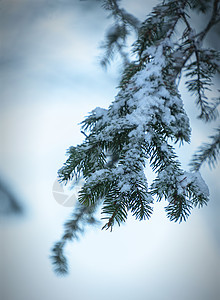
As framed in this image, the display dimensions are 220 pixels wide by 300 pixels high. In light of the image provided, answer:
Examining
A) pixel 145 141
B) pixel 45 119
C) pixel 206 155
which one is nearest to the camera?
pixel 145 141

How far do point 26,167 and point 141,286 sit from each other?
0.72m

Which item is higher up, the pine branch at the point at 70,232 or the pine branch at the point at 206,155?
the pine branch at the point at 206,155

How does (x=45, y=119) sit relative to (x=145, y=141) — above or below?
above

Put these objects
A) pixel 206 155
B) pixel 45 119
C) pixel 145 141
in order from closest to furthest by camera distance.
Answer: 1. pixel 145 141
2. pixel 206 155
3. pixel 45 119

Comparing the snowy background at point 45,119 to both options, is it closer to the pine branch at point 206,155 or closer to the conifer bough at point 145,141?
the pine branch at point 206,155

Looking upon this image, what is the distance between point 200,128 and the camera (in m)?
0.78


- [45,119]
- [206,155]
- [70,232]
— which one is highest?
[45,119]

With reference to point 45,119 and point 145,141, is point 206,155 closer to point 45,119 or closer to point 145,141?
point 145,141

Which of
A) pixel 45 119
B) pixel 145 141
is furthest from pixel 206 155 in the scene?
pixel 45 119

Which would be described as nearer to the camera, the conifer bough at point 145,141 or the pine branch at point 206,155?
the conifer bough at point 145,141

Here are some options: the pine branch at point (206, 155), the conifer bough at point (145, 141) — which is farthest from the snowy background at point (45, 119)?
the conifer bough at point (145, 141)

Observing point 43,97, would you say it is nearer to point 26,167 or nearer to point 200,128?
point 26,167

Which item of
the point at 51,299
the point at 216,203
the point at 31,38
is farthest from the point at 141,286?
the point at 31,38

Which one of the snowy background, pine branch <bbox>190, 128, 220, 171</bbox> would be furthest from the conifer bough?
the snowy background
